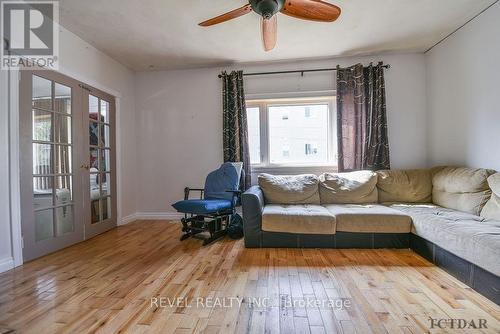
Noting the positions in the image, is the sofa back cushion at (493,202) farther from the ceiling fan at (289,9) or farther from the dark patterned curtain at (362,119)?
the ceiling fan at (289,9)

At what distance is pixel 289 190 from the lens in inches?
122

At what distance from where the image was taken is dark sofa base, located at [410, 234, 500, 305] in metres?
1.58

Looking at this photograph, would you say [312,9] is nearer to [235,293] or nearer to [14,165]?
[235,293]

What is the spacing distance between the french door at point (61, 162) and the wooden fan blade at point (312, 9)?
2606 millimetres

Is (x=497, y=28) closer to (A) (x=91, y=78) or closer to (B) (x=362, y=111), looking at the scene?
(B) (x=362, y=111)

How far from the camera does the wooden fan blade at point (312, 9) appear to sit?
1877 mm

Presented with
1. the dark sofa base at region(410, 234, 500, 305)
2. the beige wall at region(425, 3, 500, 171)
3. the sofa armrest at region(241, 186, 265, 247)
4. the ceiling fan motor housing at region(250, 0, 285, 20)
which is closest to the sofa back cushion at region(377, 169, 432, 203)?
the beige wall at region(425, 3, 500, 171)

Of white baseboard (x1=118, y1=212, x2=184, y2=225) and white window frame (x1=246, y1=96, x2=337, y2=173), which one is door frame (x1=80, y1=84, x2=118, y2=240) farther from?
white window frame (x1=246, y1=96, x2=337, y2=173)

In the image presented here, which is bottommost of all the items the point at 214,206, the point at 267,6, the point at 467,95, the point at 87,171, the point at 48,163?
the point at 214,206

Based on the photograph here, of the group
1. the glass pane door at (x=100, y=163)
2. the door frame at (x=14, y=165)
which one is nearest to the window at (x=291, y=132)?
the glass pane door at (x=100, y=163)

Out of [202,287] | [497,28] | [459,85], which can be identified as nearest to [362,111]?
[459,85]

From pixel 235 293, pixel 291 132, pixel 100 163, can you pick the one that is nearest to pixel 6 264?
pixel 100 163

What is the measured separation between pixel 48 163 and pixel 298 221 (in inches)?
110

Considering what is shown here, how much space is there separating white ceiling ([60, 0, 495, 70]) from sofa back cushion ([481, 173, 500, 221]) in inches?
70.5
